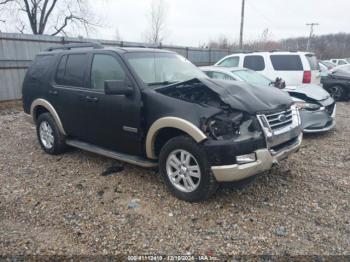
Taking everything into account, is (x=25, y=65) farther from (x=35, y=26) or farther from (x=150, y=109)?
(x=35, y=26)

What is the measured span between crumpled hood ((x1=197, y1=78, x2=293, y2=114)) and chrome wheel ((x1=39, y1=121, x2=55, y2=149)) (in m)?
3.05

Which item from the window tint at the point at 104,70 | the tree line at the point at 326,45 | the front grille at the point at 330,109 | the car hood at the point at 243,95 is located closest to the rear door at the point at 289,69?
the front grille at the point at 330,109

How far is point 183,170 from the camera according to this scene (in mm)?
3422

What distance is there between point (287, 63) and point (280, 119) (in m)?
6.48

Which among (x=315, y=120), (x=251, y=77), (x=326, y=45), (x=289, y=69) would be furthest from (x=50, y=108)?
(x=326, y=45)

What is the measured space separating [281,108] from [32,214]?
3180 millimetres

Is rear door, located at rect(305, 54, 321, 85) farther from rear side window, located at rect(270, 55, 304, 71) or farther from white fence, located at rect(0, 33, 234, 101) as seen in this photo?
white fence, located at rect(0, 33, 234, 101)

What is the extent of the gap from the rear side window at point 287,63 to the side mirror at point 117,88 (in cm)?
699

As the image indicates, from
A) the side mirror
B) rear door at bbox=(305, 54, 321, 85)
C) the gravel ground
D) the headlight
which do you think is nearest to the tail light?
rear door at bbox=(305, 54, 321, 85)

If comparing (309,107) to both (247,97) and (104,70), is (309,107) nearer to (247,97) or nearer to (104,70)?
(247,97)

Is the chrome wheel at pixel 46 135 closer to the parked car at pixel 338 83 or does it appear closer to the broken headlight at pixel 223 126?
the broken headlight at pixel 223 126

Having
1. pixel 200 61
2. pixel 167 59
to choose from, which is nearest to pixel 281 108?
pixel 167 59

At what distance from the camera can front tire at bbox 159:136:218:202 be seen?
10.5 ft

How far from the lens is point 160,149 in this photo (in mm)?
3760
